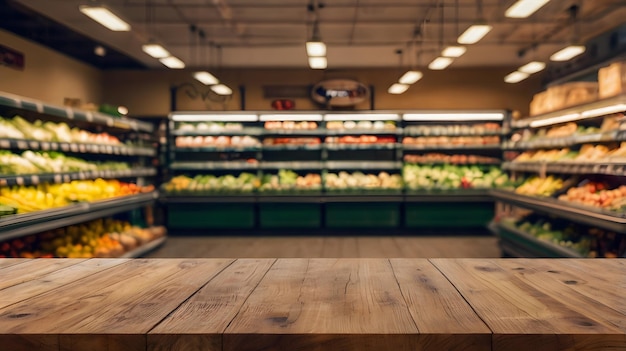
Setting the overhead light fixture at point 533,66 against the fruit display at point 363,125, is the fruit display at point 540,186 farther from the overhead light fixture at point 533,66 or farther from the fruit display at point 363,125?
the fruit display at point 363,125

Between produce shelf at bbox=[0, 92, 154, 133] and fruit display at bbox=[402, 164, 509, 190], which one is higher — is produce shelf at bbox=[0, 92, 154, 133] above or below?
above

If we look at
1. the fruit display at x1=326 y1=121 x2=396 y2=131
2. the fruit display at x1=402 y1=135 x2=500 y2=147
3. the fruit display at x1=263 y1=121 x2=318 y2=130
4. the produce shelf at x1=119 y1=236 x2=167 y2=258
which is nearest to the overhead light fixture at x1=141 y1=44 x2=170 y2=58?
the produce shelf at x1=119 y1=236 x2=167 y2=258

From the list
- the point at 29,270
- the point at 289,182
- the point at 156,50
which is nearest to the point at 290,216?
the point at 289,182

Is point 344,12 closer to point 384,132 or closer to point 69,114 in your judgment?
point 384,132

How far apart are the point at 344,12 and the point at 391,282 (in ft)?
19.9

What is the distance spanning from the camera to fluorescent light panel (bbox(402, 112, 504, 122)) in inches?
358

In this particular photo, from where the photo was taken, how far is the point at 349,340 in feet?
3.38

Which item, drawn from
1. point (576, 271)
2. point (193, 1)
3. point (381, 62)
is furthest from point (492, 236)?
point (576, 271)

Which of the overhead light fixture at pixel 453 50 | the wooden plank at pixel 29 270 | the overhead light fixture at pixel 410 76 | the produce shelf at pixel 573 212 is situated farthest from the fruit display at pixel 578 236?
the wooden plank at pixel 29 270

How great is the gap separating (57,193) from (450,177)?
20.8ft

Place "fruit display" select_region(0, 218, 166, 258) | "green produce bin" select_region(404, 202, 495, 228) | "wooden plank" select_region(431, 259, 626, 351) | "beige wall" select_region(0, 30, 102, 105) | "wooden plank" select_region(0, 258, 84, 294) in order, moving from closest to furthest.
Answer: "wooden plank" select_region(431, 259, 626, 351), "wooden plank" select_region(0, 258, 84, 294), "fruit display" select_region(0, 218, 166, 258), "beige wall" select_region(0, 30, 102, 105), "green produce bin" select_region(404, 202, 495, 228)

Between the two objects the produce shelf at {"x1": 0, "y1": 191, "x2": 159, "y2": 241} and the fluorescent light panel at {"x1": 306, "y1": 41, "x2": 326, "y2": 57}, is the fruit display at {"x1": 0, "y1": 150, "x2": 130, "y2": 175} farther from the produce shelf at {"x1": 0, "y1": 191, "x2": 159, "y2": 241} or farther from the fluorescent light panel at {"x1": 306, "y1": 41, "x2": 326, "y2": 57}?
the fluorescent light panel at {"x1": 306, "y1": 41, "x2": 326, "y2": 57}

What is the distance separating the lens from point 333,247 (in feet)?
24.5

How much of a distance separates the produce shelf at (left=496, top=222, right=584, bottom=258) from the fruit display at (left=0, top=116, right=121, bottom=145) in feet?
16.7
